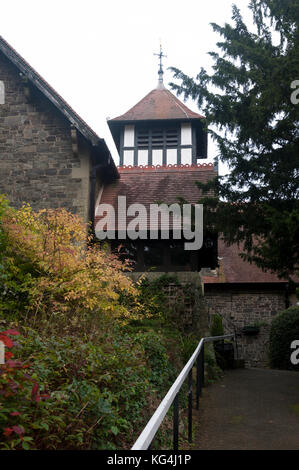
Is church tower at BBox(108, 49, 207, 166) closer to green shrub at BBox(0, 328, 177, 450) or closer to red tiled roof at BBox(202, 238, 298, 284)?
red tiled roof at BBox(202, 238, 298, 284)

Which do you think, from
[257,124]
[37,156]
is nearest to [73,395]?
[257,124]

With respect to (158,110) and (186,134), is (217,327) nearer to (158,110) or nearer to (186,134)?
(186,134)

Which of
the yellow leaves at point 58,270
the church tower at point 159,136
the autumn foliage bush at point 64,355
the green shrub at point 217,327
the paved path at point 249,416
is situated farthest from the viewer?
the church tower at point 159,136

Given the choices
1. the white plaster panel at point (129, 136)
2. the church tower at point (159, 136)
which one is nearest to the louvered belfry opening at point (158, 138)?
the church tower at point (159, 136)

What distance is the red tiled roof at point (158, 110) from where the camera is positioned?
18.3 m

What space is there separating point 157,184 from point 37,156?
3.67 metres

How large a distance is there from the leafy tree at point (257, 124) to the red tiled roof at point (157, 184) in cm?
355

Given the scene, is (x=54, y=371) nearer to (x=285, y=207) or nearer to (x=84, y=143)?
(x=285, y=207)

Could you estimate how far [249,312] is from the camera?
60.1ft

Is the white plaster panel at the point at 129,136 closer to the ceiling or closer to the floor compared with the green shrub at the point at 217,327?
closer to the ceiling

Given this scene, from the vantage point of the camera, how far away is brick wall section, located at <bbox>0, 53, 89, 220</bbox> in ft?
38.5

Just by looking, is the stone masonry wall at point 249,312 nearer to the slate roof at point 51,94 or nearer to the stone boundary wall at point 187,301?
the stone boundary wall at point 187,301

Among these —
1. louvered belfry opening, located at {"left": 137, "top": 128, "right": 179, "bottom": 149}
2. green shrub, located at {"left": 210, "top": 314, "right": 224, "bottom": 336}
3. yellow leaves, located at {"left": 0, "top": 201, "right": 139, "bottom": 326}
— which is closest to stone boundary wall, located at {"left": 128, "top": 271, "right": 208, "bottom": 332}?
yellow leaves, located at {"left": 0, "top": 201, "right": 139, "bottom": 326}
